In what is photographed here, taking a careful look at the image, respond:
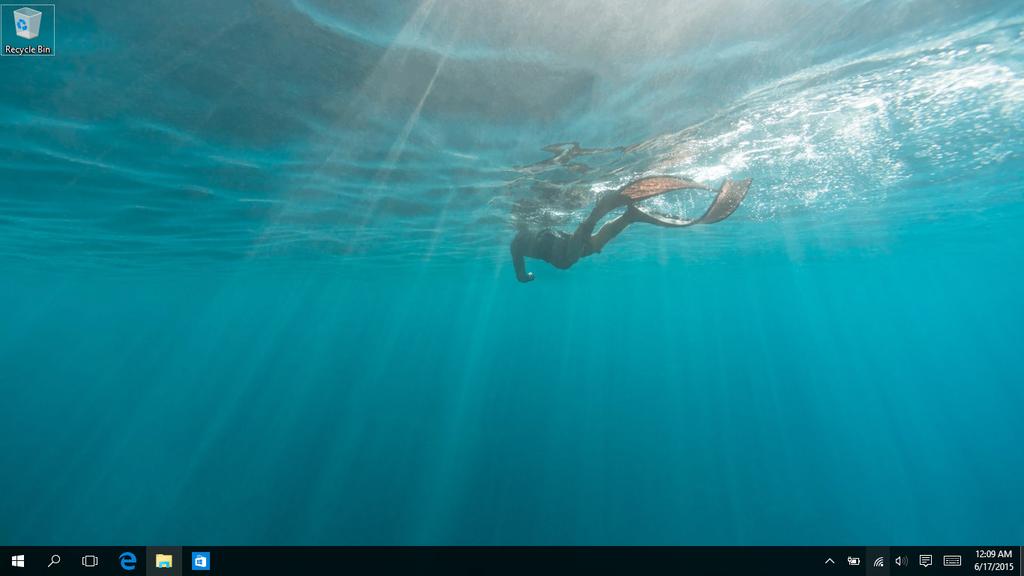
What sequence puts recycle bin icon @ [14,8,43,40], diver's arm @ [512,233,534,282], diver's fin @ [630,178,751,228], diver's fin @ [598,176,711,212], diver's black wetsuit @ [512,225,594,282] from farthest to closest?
1. diver's arm @ [512,233,534,282]
2. diver's black wetsuit @ [512,225,594,282]
3. recycle bin icon @ [14,8,43,40]
4. diver's fin @ [598,176,711,212]
5. diver's fin @ [630,178,751,228]

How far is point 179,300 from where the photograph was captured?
154ft

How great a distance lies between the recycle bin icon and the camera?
16.7 feet
